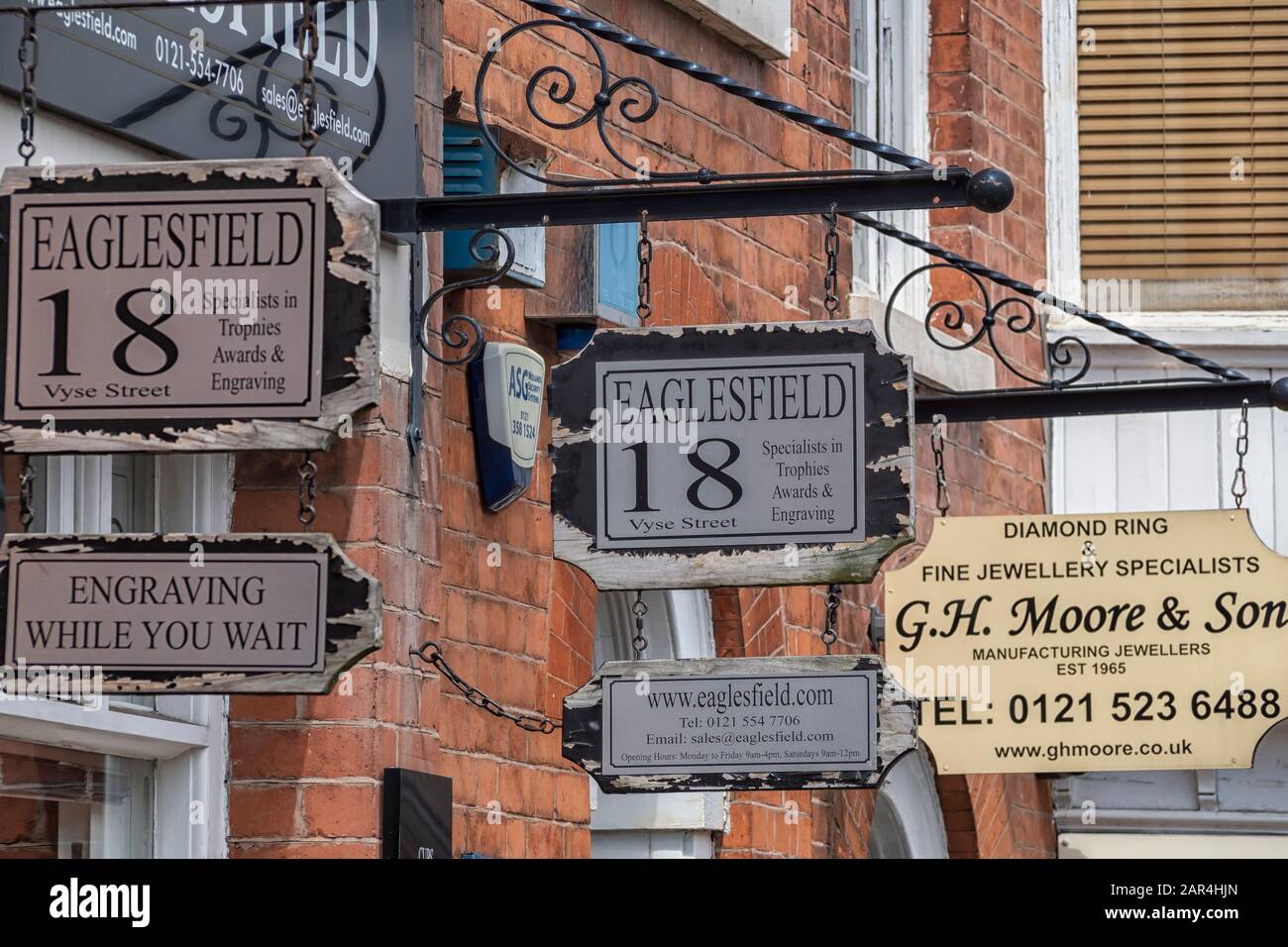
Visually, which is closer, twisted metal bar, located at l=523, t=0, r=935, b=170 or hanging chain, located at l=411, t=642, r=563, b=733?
twisted metal bar, located at l=523, t=0, r=935, b=170

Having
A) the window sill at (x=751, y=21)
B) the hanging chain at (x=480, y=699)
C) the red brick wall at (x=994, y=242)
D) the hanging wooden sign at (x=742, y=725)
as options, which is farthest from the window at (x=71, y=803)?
the red brick wall at (x=994, y=242)

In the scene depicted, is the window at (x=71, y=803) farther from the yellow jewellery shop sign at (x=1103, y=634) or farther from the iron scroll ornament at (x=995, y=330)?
the yellow jewellery shop sign at (x=1103, y=634)

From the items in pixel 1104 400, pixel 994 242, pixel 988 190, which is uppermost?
pixel 994 242

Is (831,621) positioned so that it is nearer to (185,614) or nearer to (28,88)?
(185,614)

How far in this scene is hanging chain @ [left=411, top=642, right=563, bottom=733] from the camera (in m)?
5.27

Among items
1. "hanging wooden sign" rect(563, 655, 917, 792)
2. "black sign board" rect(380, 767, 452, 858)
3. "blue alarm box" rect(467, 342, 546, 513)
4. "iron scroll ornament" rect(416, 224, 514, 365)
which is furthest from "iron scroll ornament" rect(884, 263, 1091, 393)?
"black sign board" rect(380, 767, 452, 858)

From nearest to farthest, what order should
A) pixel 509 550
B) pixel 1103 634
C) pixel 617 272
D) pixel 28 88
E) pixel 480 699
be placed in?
pixel 28 88, pixel 480 699, pixel 509 550, pixel 617 272, pixel 1103 634

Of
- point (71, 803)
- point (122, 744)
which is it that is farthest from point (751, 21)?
point (71, 803)

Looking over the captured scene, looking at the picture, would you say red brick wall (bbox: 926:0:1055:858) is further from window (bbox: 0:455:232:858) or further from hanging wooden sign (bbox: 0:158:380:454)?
hanging wooden sign (bbox: 0:158:380:454)

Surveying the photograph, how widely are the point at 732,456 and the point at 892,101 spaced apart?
5268mm

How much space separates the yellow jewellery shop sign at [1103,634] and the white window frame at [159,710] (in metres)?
2.50

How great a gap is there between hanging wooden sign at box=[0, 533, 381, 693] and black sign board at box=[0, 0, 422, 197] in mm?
890

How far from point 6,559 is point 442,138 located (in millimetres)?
1997

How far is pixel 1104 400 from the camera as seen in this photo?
6332mm
